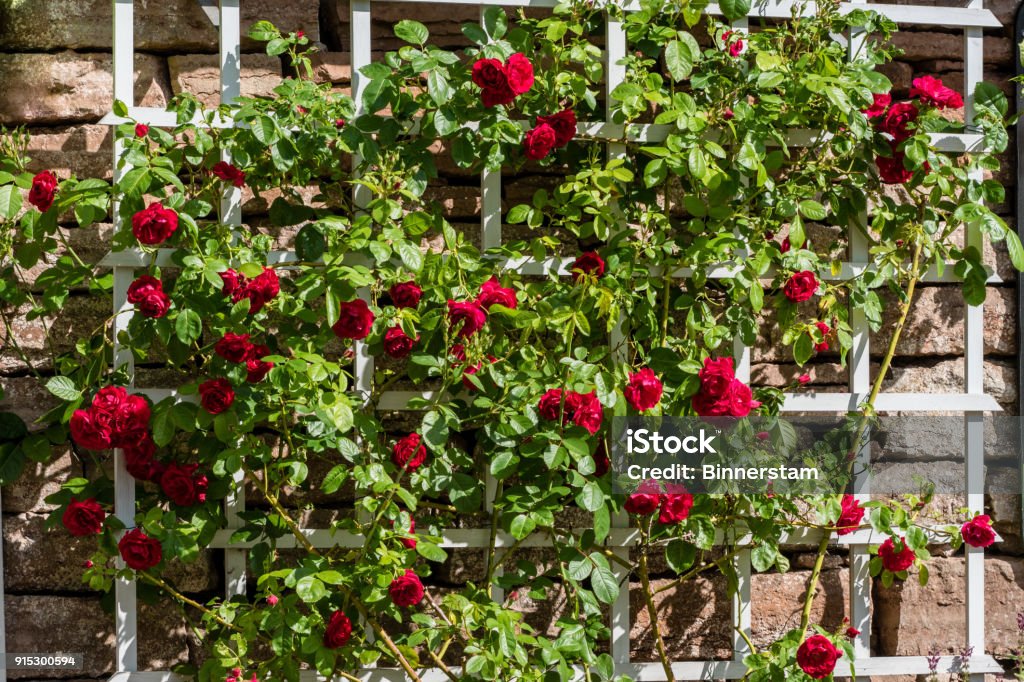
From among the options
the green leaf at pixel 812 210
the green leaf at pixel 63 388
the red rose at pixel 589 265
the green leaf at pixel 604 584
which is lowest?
the green leaf at pixel 604 584

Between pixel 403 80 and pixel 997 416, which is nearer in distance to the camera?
pixel 403 80

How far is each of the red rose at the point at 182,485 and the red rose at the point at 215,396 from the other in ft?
0.58

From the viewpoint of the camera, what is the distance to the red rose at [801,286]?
203 cm

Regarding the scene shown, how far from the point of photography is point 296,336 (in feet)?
6.32

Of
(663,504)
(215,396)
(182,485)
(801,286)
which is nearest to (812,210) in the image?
(801,286)

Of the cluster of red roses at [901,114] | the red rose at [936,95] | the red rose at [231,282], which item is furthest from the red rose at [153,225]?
the red rose at [936,95]

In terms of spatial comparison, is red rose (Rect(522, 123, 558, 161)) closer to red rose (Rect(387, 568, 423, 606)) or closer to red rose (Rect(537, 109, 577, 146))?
red rose (Rect(537, 109, 577, 146))

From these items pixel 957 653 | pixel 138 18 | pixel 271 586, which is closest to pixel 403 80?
pixel 138 18

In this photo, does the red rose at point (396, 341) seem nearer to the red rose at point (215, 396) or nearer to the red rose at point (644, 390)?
A: the red rose at point (215, 396)

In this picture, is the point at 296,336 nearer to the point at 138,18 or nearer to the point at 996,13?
the point at 138,18

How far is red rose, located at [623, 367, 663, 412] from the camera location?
1840 mm

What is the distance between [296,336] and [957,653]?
71.7 inches

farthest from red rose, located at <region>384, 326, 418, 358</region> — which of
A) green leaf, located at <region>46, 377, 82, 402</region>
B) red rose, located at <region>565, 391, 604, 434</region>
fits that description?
green leaf, located at <region>46, 377, 82, 402</region>

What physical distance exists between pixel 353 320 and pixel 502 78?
574mm
